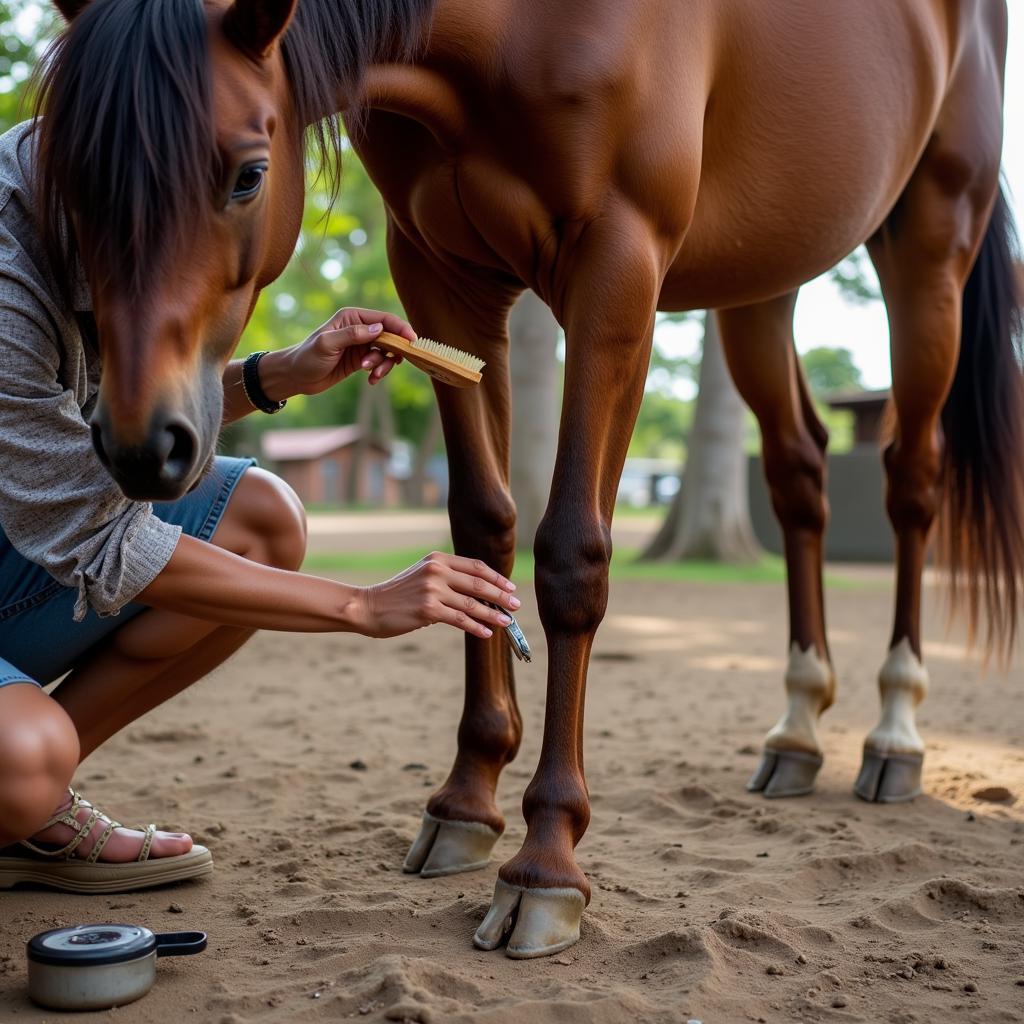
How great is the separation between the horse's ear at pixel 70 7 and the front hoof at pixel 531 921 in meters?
1.67

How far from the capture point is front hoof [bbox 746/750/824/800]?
3.26 m

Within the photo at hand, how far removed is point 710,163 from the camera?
2539mm

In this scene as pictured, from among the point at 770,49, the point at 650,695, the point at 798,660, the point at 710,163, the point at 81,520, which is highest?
the point at 770,49

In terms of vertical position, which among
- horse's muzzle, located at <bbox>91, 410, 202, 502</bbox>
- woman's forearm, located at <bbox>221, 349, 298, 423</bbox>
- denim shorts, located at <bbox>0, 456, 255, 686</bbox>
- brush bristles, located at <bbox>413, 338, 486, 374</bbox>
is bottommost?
denim shorts, located at <bbox>0, 456, 255, 686</bbox>

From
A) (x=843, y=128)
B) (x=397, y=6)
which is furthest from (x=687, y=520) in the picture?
(x=397, y=6)

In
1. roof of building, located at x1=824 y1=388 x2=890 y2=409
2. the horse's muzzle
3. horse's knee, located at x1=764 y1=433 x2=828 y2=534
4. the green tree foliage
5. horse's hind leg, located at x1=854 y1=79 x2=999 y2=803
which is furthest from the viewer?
the green tree foliage

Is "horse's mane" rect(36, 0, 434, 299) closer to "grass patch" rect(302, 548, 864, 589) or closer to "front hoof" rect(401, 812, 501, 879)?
"front hoof" rect(401, 812, 501, 879)

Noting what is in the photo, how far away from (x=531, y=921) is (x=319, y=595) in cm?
70

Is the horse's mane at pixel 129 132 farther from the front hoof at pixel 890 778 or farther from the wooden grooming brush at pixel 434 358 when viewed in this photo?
the front hoof at pixel 890 778

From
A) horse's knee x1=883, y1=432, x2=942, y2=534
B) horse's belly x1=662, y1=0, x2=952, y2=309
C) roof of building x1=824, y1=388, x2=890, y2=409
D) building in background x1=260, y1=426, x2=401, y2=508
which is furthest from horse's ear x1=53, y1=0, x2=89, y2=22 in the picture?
building in background x1=260, y1=426, x2=401, y2=508

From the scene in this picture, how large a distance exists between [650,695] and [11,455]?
340 cm

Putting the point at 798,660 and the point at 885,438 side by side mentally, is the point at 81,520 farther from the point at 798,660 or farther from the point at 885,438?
the point at 885,438

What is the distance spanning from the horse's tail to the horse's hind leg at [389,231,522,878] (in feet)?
6.11

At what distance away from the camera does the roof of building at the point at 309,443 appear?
44469mm
